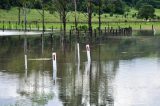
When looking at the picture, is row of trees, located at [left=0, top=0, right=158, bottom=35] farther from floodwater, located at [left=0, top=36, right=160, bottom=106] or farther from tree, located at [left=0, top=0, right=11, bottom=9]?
floodwater, located at [left=0, top=36, right=160, bottom=106]

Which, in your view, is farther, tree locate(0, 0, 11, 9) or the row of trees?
tree locate(0, 0, 11, 9)

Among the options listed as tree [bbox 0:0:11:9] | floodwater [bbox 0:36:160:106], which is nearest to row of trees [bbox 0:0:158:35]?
tree [bbox 0:0:11:9]

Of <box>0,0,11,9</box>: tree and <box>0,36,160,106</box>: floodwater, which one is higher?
<box>0,0,11,9</box>: tree

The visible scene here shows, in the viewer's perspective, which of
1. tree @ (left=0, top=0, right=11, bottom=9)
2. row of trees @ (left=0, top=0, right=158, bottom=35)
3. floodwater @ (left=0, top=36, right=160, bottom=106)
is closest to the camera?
floodwater @ (left=0, top=36, right=160, bottom=106)

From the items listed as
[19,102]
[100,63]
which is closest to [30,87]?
[19,102]

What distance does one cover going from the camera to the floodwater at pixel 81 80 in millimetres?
17844

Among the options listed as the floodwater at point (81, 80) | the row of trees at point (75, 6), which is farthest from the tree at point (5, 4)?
the floodwater at point (81, 80)

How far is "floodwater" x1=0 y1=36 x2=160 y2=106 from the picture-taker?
17.8m

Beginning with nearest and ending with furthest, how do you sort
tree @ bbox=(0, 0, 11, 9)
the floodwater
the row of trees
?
the floodwater < the row of trees < tree @ bbox=(0, 0, 11, 9)

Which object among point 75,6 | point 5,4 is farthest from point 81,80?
point 5,4

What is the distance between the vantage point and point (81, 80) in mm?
22625

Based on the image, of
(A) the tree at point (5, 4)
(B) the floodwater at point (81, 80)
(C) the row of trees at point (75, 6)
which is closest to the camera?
(B) the floodwater at point (81, 80)

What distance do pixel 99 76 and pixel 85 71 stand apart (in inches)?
76.7

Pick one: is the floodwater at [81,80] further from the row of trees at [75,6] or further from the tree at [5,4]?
the tree at [5,4]
